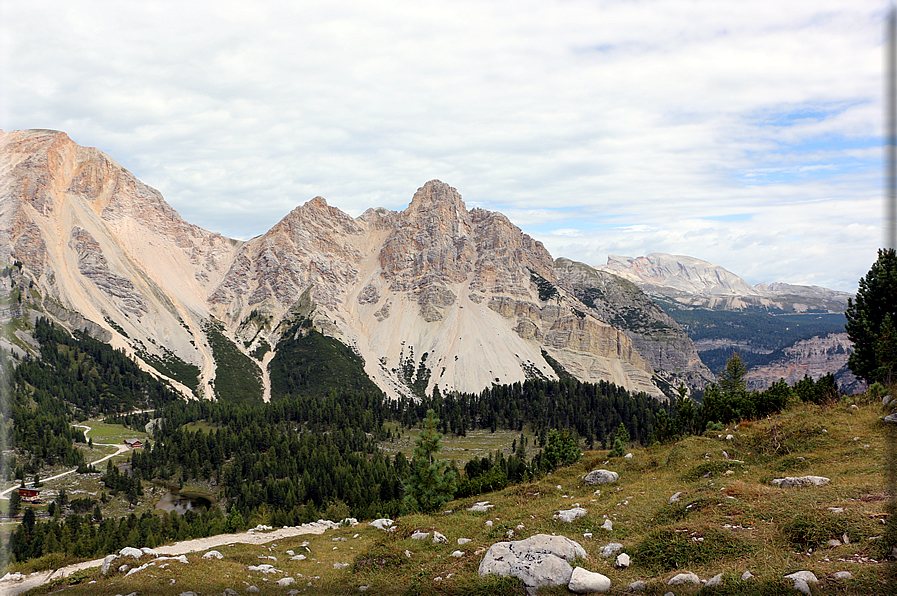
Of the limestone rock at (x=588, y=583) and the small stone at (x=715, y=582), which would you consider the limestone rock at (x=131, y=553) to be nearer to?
the limestone rock at (x=588, y=583)

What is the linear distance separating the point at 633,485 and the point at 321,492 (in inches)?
4310

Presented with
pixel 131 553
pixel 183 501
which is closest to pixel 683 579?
pixel 131 553

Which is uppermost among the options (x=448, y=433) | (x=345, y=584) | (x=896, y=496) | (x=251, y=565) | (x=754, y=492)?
(x=896, y=496)

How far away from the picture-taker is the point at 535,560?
17.5m

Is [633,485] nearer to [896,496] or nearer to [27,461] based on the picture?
[896,496]

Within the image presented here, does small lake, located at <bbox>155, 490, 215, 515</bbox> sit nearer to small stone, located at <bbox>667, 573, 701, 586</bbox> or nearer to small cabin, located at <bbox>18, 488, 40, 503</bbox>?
small cabin, located at <bbox>18, 488, 40, 503</bbox>

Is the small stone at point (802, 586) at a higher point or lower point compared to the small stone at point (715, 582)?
higher

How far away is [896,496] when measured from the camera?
12.5m

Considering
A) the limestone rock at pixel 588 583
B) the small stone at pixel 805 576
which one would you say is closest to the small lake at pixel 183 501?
the limestone rock at pixel 588 583

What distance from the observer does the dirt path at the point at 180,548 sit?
28.9 m

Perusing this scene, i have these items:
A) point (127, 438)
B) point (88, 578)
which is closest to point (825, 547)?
point (88, 578)

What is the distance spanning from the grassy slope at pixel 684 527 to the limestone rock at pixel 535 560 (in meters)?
0.50

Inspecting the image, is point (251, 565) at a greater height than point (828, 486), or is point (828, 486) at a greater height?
point (828, 486)

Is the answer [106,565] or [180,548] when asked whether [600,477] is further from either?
[180,548]
